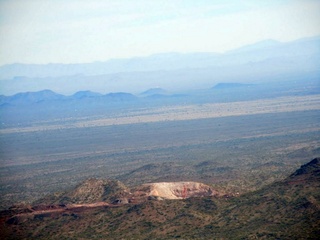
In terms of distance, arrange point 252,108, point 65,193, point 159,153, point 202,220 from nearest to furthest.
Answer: point 202,220 < point 65,193 < point 159,153 < point 252,108

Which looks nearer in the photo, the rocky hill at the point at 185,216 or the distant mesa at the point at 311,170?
the rocky hill at the point at 185,216

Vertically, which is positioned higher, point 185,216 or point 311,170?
point 311,170

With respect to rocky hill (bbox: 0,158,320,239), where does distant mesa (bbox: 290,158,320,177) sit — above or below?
above

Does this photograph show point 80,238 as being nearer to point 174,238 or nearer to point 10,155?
point 174,238

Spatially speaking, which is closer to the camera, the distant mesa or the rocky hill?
the rocky hill

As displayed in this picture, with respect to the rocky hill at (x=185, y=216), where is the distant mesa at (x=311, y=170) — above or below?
above

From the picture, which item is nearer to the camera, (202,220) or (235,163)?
(202,220)

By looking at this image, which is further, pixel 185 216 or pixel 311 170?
pixel 311 170

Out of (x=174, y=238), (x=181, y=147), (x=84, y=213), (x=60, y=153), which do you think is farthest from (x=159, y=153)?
(x=174, y=238)
